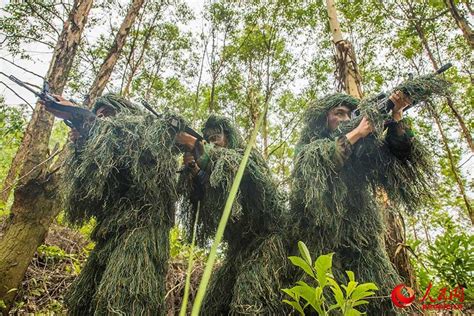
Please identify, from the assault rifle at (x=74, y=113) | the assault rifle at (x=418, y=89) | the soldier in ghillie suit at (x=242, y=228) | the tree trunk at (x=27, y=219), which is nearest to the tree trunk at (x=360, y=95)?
the assault rifle at (x=418, y=89)

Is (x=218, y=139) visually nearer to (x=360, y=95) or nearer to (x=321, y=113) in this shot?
(x=321, y=113)

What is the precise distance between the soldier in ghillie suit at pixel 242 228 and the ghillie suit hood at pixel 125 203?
21cm

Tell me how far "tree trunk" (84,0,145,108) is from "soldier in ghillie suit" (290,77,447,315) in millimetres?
2086

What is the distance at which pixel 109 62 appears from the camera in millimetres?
3646

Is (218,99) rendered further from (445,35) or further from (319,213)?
(319,213)

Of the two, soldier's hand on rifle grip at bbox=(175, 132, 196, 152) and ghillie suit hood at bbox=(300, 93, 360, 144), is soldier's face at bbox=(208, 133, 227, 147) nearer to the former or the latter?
soldier's hand on rifle grip at bbox=(175, 132, 196, 152)

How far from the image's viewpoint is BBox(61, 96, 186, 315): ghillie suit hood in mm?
1835

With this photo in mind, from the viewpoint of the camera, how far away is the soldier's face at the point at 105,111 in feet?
7.94

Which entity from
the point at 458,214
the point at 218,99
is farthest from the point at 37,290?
the point at 458,214

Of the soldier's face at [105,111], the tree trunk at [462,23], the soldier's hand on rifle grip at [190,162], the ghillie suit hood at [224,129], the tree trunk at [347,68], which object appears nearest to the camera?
the soldier's hand on rifle grip at [190,162]

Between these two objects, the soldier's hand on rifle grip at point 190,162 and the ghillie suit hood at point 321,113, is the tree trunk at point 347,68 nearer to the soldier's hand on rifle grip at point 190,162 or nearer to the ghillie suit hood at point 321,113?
the ghillie suit hood at point 321,113

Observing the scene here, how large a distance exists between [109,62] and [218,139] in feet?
6.17

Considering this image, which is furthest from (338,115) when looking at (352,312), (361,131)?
(352,312)

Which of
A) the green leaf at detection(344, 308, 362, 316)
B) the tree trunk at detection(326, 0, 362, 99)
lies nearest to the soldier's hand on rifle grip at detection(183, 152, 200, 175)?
the green leaf at detection(344, 308, 362, 316)
